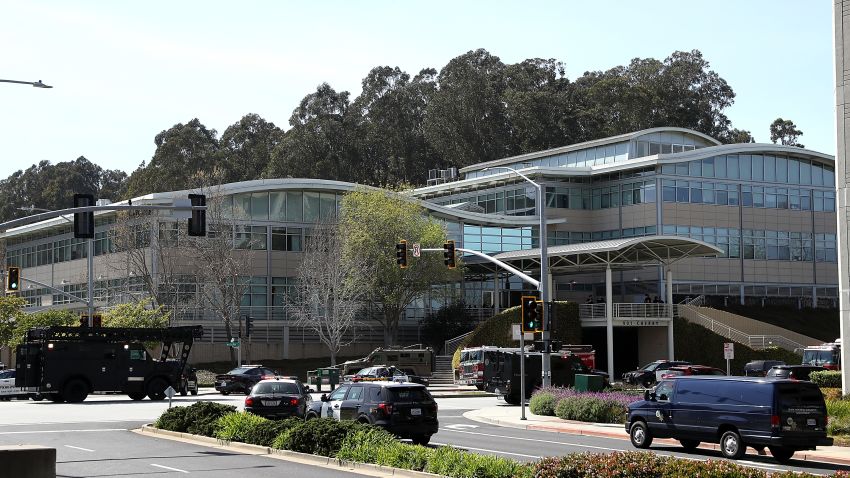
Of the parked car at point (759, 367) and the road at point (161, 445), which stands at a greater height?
the parked car at point (759, 367)

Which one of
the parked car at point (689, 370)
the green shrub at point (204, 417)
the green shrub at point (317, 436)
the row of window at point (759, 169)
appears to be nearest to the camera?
the green shrub at point (317, 436)

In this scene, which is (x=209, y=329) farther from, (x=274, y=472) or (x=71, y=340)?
(x=274, y=472)

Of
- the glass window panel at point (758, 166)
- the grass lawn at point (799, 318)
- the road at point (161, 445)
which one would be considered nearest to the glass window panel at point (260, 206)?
the grass lawn at point (799, 318)

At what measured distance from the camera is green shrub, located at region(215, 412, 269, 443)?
25.9m

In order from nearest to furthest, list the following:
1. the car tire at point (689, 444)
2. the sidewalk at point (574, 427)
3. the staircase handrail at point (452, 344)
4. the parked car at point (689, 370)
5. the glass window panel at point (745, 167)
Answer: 1. the sidewalk at point (574, 427)
2. the car tire at point (689, 444)
3. the parked car at point (689, 370)
4. the staircase handrail at point (452, 344)
5. the glass window panel at point (745, 167)

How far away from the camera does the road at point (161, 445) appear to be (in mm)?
21500

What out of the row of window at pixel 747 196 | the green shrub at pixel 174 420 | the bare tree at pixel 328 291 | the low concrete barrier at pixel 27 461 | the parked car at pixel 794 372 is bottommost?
the green shrub at pixel 174 420

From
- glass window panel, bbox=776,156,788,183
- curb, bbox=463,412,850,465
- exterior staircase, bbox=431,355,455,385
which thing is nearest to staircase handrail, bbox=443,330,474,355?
exterior staircase, bbox=431,355,455,385

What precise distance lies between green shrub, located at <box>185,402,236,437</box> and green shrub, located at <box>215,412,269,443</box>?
1.24 ft

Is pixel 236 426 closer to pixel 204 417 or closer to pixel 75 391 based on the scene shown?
pixel 204 417

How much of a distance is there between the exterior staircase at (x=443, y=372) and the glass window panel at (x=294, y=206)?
1467 cm

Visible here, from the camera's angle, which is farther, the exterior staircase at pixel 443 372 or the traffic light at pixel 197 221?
the exterior staircase at pixel 443 372

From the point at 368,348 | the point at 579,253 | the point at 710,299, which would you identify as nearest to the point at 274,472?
the point at 579,253

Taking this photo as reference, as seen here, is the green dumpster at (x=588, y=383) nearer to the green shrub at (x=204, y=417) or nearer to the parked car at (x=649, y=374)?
the parked car at (x=649, y=374)
